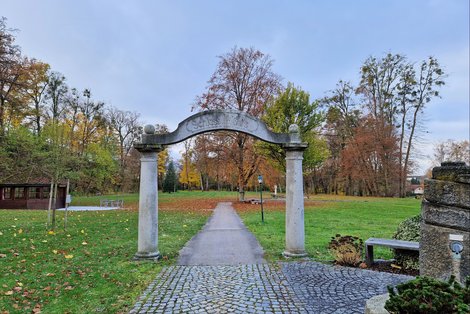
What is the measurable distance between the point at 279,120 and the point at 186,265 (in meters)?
17.4

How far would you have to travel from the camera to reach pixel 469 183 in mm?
3229

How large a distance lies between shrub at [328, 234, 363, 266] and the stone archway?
2.68ft

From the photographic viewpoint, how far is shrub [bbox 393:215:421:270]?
20.8 ft

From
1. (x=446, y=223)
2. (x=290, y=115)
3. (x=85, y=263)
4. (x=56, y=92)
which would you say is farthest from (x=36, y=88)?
(x=446, y=223)

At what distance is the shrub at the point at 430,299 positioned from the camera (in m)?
2.17

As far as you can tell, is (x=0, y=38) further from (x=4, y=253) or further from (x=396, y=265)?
(x=396, y=265)

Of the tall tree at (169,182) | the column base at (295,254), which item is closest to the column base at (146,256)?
the column base at (295,254)

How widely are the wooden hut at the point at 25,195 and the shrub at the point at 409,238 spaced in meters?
24.7

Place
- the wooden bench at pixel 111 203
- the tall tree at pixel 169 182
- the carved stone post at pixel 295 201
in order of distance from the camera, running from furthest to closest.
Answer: the tall tree at pixel 169 182 → the wooden bench at pixel 111 203 → the carved stone post at pixel 295 201

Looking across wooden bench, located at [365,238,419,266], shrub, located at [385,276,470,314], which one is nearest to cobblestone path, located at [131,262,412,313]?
wooden bench, located at [365,238,419,266]

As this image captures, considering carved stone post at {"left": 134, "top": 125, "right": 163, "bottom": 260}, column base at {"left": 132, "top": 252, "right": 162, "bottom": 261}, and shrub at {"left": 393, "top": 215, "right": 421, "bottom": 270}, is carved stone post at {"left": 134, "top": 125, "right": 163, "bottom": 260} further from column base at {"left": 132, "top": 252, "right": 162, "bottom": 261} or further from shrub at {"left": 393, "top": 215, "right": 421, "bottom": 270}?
shrub at {"left": 393, "top": 215, "right": 421, "bottom": 270}

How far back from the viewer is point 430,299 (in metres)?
2.24

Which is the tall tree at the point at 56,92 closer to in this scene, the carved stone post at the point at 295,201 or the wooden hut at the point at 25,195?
the wooden hut at the point at 25,195

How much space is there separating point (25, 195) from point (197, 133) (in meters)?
24.2
